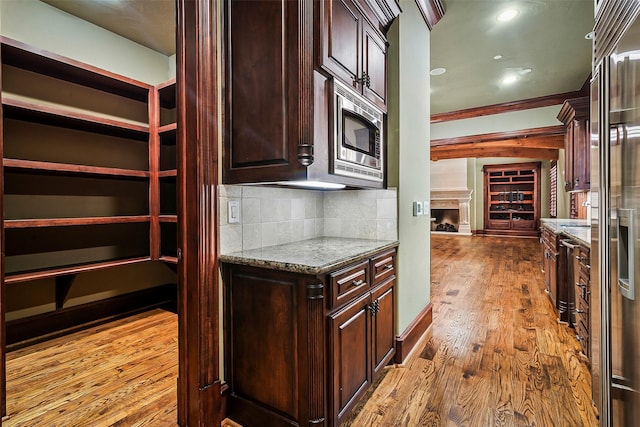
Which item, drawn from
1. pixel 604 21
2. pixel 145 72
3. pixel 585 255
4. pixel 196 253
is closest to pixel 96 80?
pixel 145 72

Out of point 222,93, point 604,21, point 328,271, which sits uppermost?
point 604,21

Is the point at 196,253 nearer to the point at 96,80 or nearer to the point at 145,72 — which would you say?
the point at 96,80

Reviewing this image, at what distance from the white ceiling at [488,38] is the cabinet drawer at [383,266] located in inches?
100.0

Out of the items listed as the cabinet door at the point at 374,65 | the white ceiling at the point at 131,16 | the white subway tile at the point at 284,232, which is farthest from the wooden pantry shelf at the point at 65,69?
the cabinet door at the point at 374,65

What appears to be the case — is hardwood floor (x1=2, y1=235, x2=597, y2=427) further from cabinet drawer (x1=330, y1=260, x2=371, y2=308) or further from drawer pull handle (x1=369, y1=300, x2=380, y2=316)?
cabinet drawer (x1=330, y1=260, x2=371, y2=308)

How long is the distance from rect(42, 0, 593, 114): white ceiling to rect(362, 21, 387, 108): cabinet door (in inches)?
56.2

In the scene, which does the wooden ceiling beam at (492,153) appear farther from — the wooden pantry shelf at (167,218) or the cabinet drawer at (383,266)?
the wooden pantry shelf at (167,218)

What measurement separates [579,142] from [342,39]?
4.22m

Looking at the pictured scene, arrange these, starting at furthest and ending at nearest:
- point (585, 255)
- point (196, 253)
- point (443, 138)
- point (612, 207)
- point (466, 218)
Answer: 1. point (466, 218)
2. point (443, 138)
3. point (585, 255)
4. point (196, 253)
5. point (612, 207)

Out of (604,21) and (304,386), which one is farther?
(304,386)

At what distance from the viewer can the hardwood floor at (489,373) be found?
1686 mm

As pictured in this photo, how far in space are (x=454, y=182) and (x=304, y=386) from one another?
1073 centimetres

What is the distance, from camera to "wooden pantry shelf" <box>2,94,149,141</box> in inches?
93.4

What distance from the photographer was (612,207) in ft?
3.87
